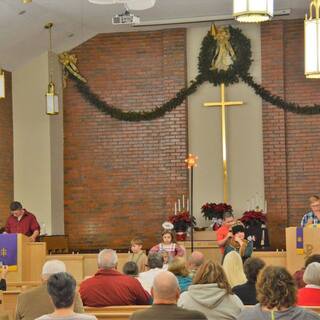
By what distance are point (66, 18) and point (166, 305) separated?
1117cm

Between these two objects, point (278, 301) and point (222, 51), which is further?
point (222, 51)

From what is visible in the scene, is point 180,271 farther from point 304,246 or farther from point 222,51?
point 222,51

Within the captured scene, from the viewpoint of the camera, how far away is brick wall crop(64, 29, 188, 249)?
16594mm

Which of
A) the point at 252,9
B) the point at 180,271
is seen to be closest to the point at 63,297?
the point at 180,271

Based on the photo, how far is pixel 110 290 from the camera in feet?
24.9

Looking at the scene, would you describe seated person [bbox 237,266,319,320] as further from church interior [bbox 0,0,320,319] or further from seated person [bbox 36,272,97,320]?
church interior [bbox 0,0,320,319]

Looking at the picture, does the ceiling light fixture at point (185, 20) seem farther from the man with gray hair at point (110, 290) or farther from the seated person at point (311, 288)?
the seated person at point (311, 288)

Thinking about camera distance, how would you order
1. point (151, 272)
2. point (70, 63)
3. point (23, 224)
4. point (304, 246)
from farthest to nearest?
point (70, 63)
point (23, 224)
point (304, 246)
point (151, 272)

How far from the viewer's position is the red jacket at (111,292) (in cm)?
759

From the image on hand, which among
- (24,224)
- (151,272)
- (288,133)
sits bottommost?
(151,272)

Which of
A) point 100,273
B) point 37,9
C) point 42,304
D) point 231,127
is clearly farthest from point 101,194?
point 42,304

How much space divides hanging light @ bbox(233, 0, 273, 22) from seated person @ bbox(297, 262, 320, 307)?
7.35ft

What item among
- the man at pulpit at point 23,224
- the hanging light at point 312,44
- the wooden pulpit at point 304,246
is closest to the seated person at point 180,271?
the hanging light at point 312,44

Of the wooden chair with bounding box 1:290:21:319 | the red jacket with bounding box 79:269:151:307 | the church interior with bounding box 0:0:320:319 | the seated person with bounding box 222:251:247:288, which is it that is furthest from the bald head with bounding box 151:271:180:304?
the church interior with bounding box 0:0:320:319
